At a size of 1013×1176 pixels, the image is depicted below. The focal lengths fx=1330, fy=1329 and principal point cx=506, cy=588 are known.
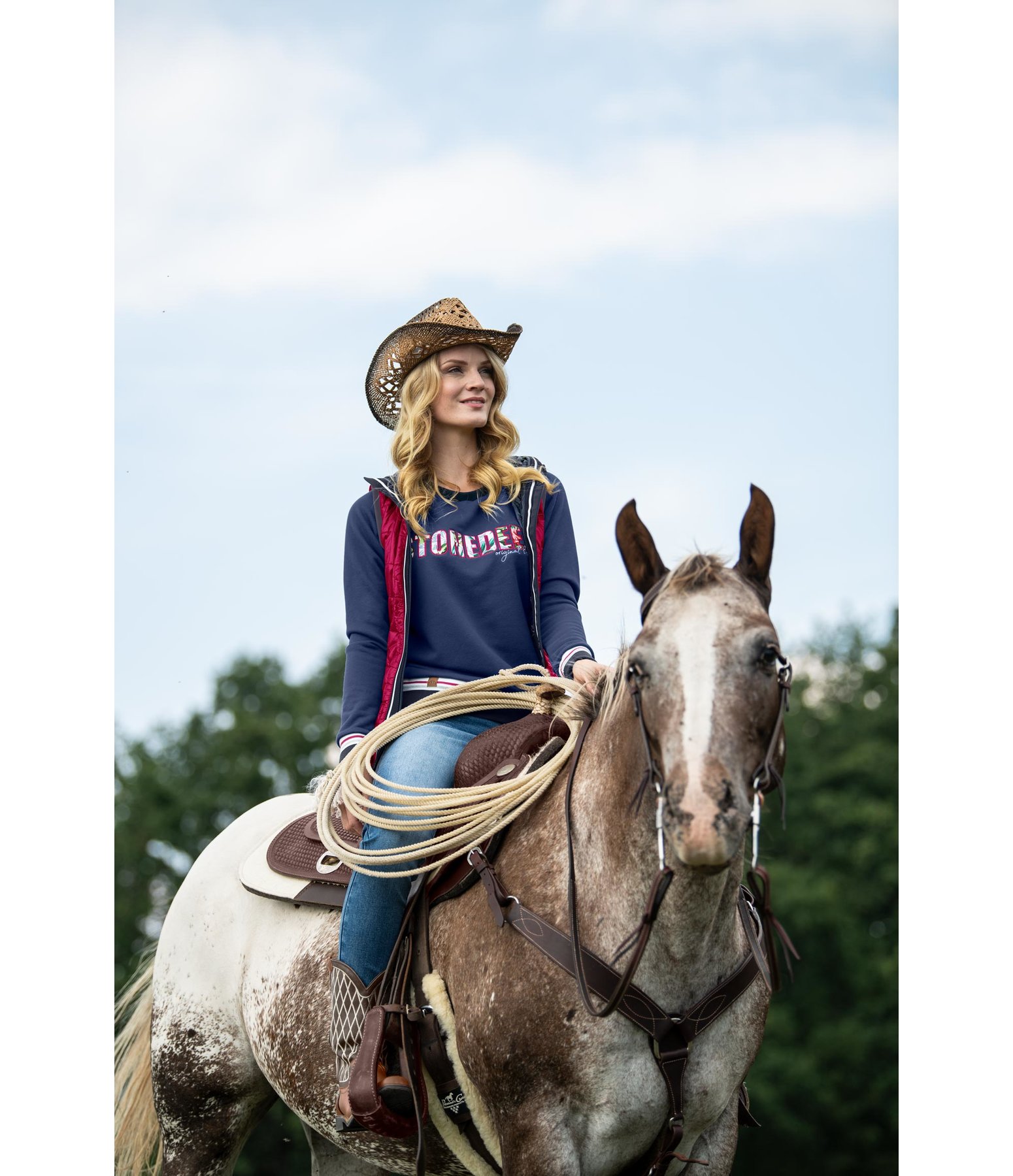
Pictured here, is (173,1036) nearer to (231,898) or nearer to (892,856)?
(231,898)

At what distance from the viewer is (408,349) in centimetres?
533

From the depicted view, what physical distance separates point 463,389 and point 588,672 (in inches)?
55.3

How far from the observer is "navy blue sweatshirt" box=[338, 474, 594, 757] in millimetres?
4973

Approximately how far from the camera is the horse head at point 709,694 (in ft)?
10.7

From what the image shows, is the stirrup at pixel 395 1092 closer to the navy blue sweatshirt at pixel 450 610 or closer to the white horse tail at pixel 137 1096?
the navy blue sweatshirt at pixel 450 610

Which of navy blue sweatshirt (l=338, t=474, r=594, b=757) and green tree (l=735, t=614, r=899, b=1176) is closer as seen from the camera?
navy blue sweatshirt (l=338, t=474, r=594, b=757)

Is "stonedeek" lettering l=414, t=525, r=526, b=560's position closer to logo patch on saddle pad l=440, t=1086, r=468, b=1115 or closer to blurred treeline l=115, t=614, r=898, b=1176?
logo patch on saddle pad l=440, t=1086, r=468, b=1115

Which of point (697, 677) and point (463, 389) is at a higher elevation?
point (463, 389)

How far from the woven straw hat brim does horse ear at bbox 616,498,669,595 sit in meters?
1.60

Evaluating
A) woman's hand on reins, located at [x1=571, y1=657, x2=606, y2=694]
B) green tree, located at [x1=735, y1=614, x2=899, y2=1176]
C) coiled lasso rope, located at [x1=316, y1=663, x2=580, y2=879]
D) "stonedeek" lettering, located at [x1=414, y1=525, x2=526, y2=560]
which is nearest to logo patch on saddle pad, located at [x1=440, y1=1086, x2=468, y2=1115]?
coiled lasso rope, located at [x1=316, y1=663, x2=580, y2=879]

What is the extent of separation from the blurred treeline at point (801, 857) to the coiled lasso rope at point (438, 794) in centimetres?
2145

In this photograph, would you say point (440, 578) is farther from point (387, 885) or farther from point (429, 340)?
point (387, 885)

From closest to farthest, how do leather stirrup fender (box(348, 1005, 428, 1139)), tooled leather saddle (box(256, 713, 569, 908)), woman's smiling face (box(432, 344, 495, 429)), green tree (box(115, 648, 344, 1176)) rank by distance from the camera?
leather stirrup fender (box(348, 1005, 428, 1139)), tooled leather saddle (box(256, 713, 569, 908)), woman's smiling face (box(432, 344, 495, 429)), green tree (box(115, 648, 344, 1176))

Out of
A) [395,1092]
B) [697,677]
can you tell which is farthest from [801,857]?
[697,677]
